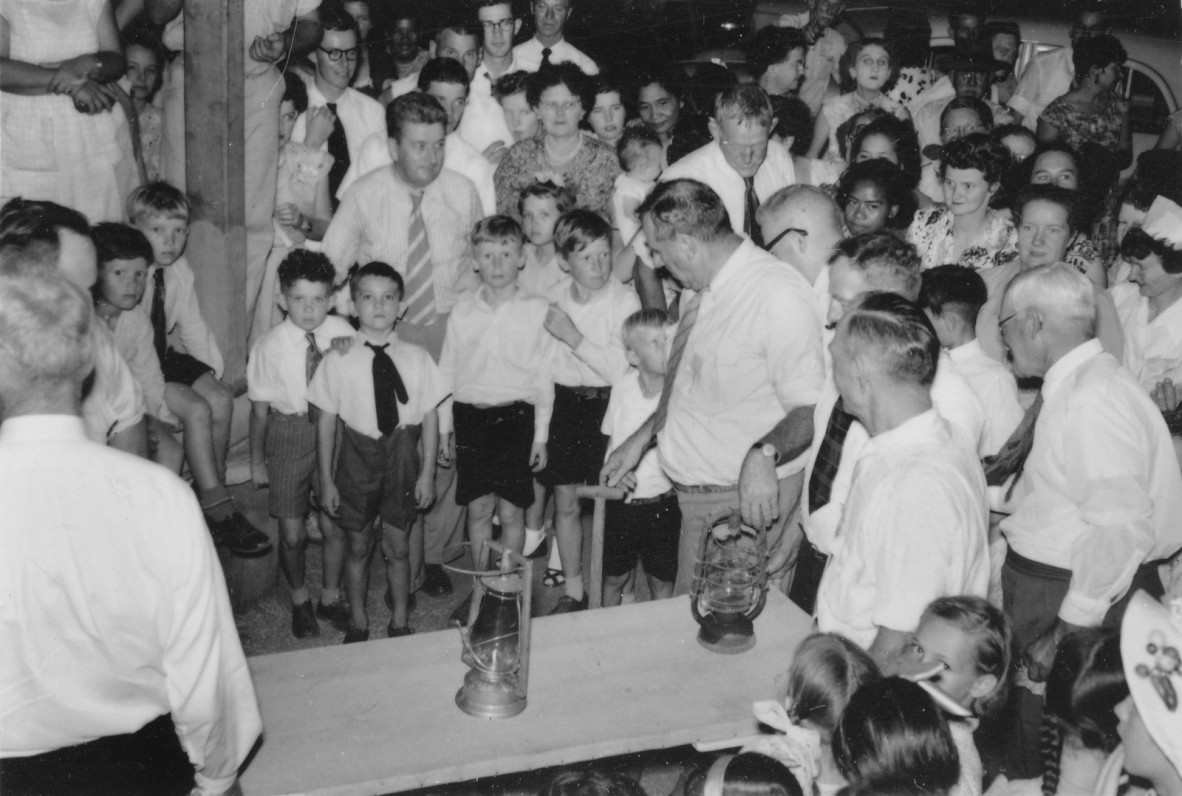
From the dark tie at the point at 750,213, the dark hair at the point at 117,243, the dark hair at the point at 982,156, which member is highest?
the dark hair at the point at 982,156

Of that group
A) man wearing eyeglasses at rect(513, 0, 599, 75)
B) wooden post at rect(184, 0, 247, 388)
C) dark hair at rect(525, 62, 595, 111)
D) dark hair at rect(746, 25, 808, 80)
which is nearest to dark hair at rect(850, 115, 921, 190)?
dark hair at rect(746, 25, 808, 80)

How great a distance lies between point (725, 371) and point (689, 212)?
0.54m

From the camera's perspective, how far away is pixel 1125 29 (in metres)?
8.29

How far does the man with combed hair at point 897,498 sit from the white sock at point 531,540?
2512 mm

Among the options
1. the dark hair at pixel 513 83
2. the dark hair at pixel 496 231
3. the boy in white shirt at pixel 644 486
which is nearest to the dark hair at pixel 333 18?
the dark hair at pixel 513 83

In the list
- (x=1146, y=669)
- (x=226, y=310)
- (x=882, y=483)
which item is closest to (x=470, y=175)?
(x=226, y=310)

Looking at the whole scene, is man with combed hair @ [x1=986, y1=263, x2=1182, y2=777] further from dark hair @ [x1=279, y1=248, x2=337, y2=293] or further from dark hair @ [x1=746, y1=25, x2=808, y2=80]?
dark hair @ [x1=746, y1=25, x2=808, y2=80]

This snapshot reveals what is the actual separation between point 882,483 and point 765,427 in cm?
115

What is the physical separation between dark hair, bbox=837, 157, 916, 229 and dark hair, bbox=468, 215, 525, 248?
151 cm

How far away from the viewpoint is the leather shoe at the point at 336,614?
4.79 m

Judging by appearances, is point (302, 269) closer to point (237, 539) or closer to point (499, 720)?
point (237, 539)

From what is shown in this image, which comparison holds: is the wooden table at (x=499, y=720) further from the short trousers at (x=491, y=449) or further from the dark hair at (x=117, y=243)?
the dark hair at (x=117, y=243)

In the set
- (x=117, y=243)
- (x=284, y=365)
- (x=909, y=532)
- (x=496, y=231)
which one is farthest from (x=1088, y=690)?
(x=117, y=243)

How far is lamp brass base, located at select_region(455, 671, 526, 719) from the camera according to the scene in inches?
105
